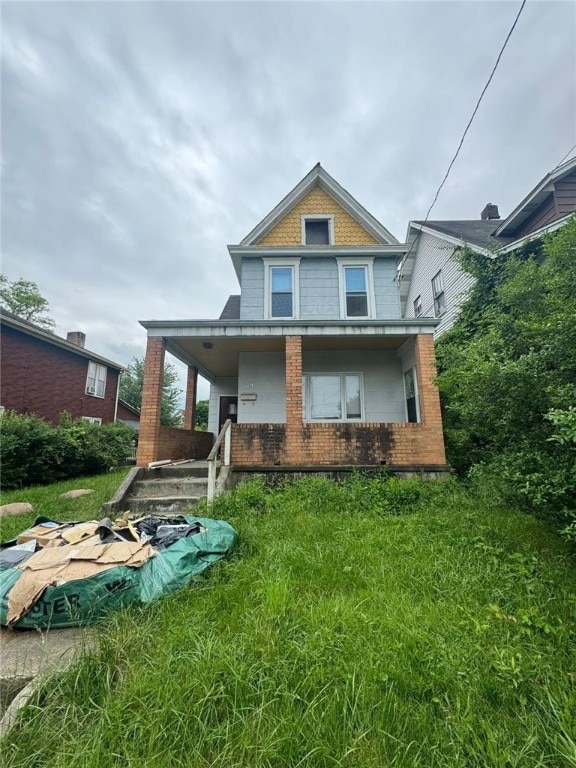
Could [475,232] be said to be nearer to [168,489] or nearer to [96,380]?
[168,489]

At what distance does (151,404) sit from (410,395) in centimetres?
635

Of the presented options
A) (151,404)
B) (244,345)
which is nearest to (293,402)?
(244,345)

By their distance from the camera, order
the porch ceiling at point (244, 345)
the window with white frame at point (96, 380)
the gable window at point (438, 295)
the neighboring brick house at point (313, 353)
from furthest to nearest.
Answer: the window with white frame at point (96, 380) < the gable window at point (438, 295) < the porch ceiling at point (244, 345) < the neighboring brick house at point (313, 353)

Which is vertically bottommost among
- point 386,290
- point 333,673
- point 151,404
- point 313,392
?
point 333,673

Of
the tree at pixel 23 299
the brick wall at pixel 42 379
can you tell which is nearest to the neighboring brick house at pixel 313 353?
the brick wall at pixel 42 379

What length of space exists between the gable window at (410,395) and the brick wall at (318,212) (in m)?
4.45

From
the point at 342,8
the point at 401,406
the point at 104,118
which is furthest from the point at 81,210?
the point at 401,406

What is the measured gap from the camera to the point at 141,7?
5891 millimetres

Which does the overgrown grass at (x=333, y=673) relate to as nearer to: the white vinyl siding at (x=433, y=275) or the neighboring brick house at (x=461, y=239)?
the neighboring brick house at (x=461, y=239)

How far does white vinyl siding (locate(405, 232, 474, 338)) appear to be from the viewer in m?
11.0

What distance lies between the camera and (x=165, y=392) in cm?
2814

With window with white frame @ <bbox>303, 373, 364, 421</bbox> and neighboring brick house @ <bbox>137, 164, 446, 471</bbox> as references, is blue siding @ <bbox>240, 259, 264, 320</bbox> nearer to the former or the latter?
neighboring brick house @ <bbox>137, 164, 446, 471</bbox>

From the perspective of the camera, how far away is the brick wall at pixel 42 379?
1270 cm

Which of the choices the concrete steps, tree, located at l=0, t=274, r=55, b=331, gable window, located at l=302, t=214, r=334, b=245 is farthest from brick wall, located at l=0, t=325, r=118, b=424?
gable window, located at l=302, t=214, r=334, b=245
